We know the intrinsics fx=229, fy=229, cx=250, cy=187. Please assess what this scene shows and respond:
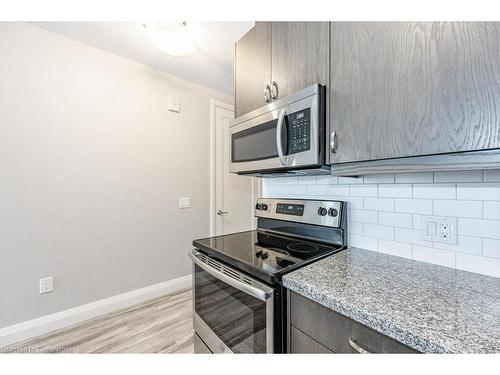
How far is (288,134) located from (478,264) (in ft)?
2.99

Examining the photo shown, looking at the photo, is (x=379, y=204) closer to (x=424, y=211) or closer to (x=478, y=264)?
(x=424, y=211)

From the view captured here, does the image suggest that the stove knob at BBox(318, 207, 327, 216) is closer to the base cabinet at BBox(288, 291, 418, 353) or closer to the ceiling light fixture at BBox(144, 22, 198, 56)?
the base cabinet at BBox(288, 291, 418, 353)

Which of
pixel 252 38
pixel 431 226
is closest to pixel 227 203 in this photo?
pixel 252 38

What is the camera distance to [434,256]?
97 cm

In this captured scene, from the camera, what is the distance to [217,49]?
203 centimetres

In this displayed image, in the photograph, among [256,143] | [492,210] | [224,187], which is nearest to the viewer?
[492,210]

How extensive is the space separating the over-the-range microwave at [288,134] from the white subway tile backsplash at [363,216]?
1.00ft

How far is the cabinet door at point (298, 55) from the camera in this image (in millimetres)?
1016

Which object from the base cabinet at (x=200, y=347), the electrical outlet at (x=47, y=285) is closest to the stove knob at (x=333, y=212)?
the base cabinet at (x=200, y=347)

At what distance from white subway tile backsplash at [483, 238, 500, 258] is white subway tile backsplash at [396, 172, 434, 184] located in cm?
29

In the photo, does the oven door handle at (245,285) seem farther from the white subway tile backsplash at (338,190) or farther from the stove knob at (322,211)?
the white subway tile backsplash at (338,190)

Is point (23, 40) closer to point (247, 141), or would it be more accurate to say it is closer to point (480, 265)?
point (247, 141)

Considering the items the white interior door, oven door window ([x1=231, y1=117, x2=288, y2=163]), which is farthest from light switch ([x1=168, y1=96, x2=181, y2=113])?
oven door window ([x1=231, y1=117, x2=288, y2=163])

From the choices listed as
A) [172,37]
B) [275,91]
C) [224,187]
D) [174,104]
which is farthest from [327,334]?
[174,104]
